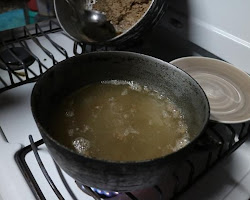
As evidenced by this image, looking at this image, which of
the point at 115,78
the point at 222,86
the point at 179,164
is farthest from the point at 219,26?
the point at 179,164

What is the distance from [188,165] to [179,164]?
0.14m

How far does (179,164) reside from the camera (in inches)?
15.8

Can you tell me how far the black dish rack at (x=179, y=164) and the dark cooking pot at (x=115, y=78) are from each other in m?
0.06

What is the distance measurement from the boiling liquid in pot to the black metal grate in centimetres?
4

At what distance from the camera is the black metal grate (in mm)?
461

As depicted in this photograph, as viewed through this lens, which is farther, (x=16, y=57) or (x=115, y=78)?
(x=16, y=57)

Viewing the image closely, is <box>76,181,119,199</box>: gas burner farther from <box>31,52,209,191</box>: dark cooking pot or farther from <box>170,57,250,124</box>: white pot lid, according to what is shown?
<box>170,57,250,124</box>: white pot lid

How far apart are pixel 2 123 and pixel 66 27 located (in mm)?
256

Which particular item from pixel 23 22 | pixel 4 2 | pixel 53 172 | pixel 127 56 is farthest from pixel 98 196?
pixel 4 2

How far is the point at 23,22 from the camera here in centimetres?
106

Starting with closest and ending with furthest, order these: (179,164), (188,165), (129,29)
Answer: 1. (179,164)
2. (188,165)
3. (129,29)

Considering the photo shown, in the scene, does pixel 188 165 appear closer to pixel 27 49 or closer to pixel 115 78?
pixel 115 78

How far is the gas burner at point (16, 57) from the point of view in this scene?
27.3 inches

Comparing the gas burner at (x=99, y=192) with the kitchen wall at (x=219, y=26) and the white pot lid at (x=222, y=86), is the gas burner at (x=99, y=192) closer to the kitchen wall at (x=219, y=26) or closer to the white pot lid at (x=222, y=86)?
the white pot lid at (x=222, y=86)
